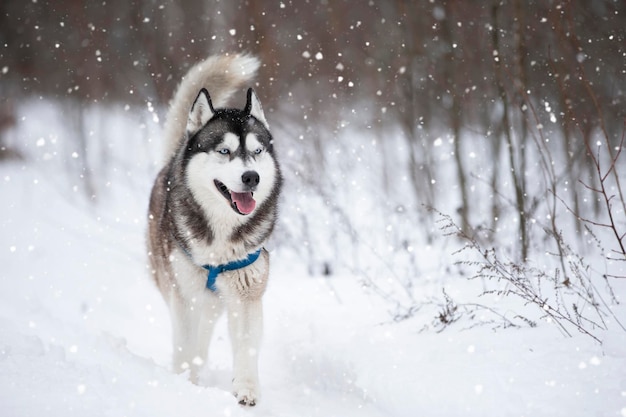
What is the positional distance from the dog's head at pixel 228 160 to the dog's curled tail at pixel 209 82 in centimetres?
59

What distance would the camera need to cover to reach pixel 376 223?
7398mm

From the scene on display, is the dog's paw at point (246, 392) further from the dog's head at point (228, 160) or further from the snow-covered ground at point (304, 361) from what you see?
the dog's head at point (228, 160)

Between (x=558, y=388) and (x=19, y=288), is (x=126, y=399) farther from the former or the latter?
(x=19, y=288)

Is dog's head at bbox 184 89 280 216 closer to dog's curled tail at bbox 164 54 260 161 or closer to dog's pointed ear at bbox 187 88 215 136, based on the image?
dog's pointed ear at bbox 187 88 215 136

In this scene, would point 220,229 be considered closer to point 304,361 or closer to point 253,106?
point 253,106

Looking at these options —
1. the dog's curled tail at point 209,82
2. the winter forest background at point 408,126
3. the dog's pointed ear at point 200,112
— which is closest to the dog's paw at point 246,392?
the winter forest background at point 408,126

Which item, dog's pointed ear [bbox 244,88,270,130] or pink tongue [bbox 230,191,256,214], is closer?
pink tongue [bbox 230,191,256,214]

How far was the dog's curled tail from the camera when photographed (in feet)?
12.5

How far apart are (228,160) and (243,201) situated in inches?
10.2

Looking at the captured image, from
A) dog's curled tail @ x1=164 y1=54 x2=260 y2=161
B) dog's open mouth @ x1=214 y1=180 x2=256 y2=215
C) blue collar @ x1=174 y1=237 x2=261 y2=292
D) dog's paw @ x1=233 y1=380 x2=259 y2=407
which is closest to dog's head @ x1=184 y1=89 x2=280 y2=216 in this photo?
dog's open mouth @ x1=214 y1=180 x2=256 y2=215

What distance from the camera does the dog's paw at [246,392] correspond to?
9.09 feet

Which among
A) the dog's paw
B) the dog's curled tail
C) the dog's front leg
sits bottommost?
the dog's paw

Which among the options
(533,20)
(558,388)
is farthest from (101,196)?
(558,388)

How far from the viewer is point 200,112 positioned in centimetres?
325
